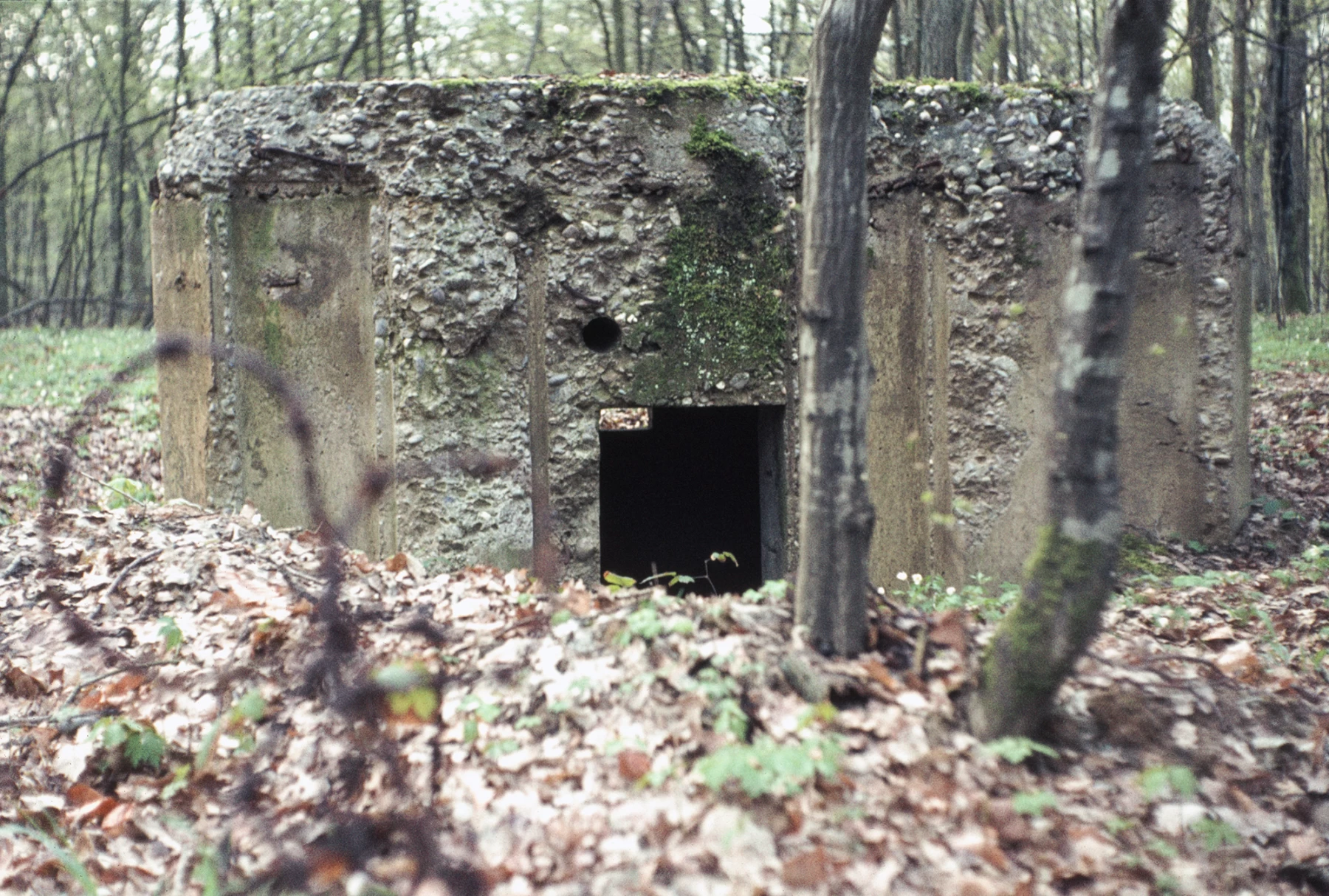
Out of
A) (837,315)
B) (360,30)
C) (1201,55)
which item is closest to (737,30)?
(360,30)

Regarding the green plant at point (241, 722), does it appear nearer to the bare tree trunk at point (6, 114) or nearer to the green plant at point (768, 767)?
the green plant at point (768, 767)

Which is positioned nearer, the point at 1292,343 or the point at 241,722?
the point at 241,722

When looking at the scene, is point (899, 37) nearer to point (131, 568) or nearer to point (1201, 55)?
point (1201, 55)

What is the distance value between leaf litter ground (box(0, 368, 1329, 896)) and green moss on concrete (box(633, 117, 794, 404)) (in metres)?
2.05

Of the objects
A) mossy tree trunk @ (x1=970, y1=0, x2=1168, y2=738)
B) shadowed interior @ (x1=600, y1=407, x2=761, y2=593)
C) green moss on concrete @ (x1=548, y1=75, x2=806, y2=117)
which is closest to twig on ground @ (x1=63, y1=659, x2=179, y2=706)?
mossy tree trunk @ (x1=970, y1=0, x2=1168, y2=738)

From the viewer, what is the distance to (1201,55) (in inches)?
503

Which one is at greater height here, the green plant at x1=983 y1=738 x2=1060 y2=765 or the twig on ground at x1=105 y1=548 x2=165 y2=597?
the twig on ground at x1=105 y1=548 x2=165 y2=597

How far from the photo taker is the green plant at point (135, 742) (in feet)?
10.8

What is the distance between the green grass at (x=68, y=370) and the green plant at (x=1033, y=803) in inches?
351

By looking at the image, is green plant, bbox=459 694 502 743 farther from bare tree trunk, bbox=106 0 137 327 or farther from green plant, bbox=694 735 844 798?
bare tree trunk, bbox=106 0 137 327

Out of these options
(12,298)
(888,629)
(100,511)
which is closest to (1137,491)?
(888,629)

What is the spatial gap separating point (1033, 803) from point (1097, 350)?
4.21 feet

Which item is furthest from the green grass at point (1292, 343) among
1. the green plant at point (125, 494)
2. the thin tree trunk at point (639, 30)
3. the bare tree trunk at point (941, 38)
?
the green plant at point (125, 494)

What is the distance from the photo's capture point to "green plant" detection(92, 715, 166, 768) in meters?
3.28
